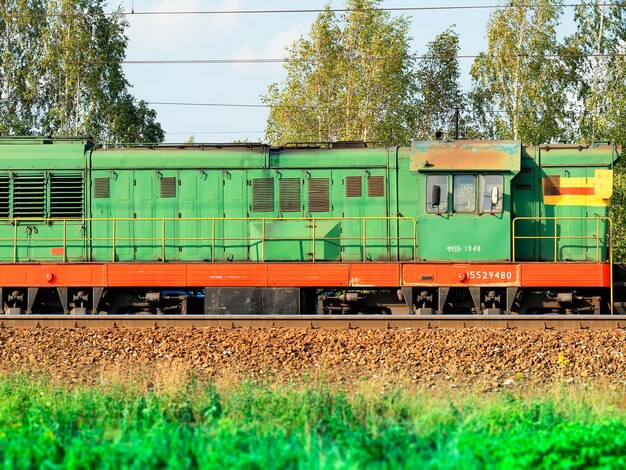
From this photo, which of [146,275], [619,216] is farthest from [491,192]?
[619,216]

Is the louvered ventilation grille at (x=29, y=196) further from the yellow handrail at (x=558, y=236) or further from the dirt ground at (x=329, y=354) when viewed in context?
the yellow handrail at (x=558, y=236)

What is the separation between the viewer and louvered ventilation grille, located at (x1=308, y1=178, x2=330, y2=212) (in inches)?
611

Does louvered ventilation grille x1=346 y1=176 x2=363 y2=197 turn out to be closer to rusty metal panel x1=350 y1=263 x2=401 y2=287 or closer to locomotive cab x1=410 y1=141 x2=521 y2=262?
locomotive cab x1=410 y1=141 x2=521 y2=262

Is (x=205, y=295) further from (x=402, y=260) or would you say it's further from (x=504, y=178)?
(x=504, y=178)

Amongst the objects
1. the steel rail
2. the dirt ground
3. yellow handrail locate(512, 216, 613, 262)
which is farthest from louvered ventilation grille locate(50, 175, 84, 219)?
yellow handrail locate(512, 216, 613, 262)

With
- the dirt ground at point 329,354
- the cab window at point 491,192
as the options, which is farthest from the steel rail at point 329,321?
the cab window at point 491,192

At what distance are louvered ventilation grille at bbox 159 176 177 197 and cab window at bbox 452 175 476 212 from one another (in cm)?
532

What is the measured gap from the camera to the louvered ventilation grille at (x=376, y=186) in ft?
50.5

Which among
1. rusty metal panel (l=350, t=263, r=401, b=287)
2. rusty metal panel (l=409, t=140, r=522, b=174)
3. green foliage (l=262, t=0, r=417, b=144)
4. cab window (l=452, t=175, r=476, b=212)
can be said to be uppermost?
green foliage (l=262, t=0, r=417, b=144)

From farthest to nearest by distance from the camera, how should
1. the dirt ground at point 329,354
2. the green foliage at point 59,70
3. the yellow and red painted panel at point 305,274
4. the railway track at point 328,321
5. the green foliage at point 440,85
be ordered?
the green foliage at point 440,85
the green foliage at point 59,70
the yellow and red painted panel at point 305,274
the railway track at point 328,321
the dirt ground at point 329,354

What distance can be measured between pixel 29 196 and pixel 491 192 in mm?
8696

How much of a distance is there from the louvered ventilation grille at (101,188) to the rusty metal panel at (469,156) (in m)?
5.86

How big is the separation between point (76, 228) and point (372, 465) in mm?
10943

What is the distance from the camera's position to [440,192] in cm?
1463
